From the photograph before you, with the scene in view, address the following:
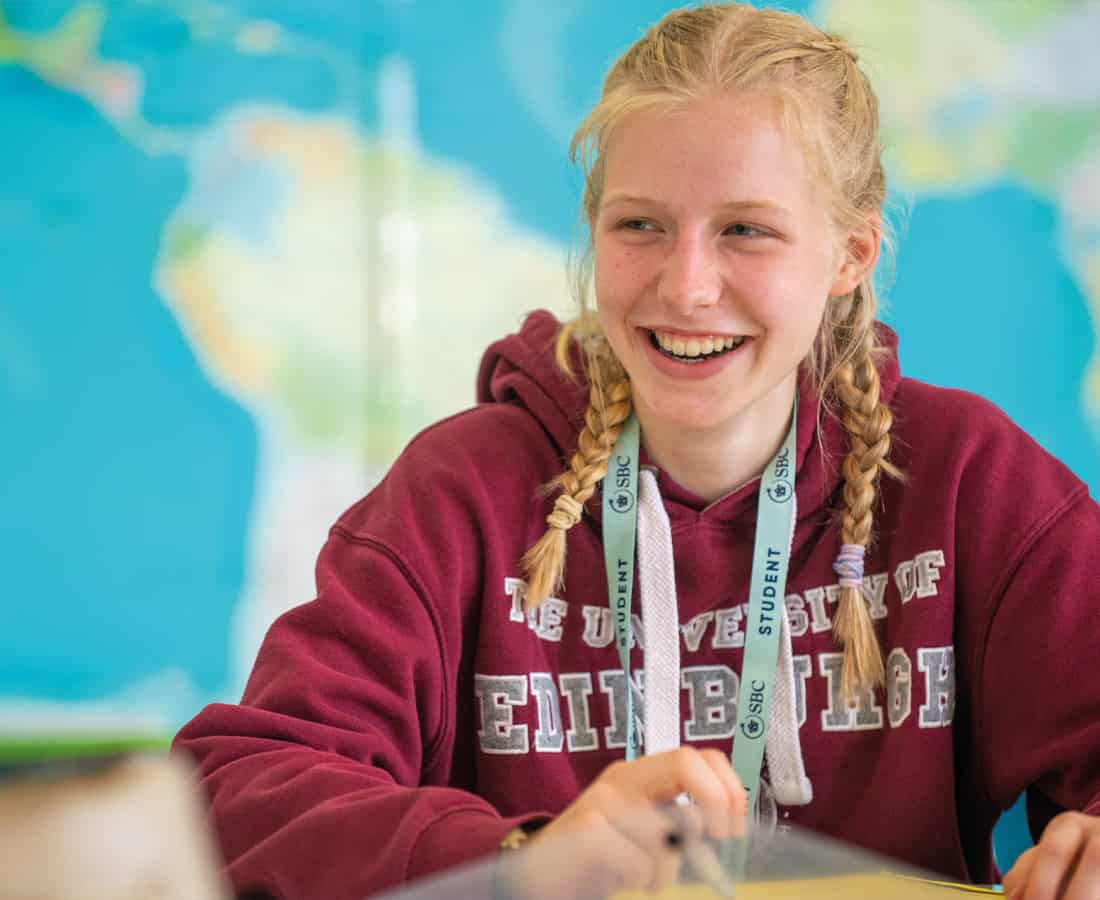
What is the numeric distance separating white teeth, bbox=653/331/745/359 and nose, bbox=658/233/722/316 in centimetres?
4

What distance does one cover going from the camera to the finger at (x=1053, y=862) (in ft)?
2.51

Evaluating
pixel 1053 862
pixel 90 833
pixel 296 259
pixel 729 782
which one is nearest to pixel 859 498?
pixel 1053 862

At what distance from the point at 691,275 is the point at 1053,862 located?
19.7 inches

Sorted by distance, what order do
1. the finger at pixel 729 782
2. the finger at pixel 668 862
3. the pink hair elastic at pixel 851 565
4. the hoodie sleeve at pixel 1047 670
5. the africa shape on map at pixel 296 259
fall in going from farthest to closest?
the africa shape on map at pixel 296 259, the pink hair elastic at pixel 851 565, the hoodie sleeve at pixel 1047 670, the finger at pixel 729 782, the finger at pixel 668 862

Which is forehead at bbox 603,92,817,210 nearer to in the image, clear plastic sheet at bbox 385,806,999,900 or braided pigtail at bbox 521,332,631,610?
braided pigtail at bbox 521,332,631,610

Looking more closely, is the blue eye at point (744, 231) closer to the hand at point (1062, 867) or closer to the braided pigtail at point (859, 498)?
the braided pigtail at point (859, 498)

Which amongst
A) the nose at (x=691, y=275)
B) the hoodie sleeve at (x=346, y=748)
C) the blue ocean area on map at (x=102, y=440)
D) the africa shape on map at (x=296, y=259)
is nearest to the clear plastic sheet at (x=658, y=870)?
the hoodie sleeve at (x=346, y=748)

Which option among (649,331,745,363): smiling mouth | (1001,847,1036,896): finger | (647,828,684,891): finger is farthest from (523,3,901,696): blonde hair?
(647,828,684,891): finger

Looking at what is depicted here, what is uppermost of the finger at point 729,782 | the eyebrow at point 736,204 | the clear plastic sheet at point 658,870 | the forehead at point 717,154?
the forehead at point 717,154

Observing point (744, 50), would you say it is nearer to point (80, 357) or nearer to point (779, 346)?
point (779, 346)

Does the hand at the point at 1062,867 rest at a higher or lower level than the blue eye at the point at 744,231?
lower

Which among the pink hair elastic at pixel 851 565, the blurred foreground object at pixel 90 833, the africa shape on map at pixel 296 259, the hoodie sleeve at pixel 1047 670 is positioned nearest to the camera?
the blurred foreground object at pixel 90 833

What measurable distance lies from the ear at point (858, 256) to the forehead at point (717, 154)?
0.38 feet

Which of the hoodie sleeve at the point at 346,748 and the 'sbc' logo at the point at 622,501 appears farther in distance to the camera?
the 'sbc' logo at the point at 622,501
